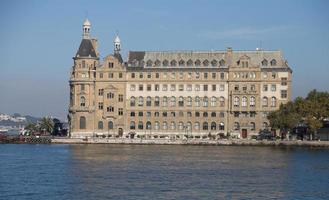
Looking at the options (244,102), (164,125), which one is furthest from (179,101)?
(244,102)

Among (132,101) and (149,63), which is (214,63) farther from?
(132,101)

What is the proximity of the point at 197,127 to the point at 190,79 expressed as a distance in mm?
10391

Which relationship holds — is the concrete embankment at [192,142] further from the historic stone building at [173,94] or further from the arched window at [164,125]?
the arched window at [164,125]

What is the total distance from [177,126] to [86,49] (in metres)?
26.1

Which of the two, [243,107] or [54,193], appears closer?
Result: [54,193]

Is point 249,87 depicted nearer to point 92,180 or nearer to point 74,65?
point 74,65

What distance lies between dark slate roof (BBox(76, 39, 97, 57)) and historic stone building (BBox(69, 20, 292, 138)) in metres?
0.22

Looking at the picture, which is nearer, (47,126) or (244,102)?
(244,102)

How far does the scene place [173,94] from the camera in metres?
163

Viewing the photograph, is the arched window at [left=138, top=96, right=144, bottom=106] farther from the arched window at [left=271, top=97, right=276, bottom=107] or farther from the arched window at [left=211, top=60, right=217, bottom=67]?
the arched window at [left=271, top=97, right=276, bottom=107]

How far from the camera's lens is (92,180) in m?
72.4

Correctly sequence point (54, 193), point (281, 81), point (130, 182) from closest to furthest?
point (54, 193)
point (130, 182)
point (281, 81)

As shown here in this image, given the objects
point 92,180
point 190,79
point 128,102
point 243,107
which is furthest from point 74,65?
point 92,180

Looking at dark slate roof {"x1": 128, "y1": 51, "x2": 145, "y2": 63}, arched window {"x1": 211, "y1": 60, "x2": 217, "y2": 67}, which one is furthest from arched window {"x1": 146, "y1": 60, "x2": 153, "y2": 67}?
arched window {"x1": 211, "y1": 60, "x2": 217, "y2": 67}
